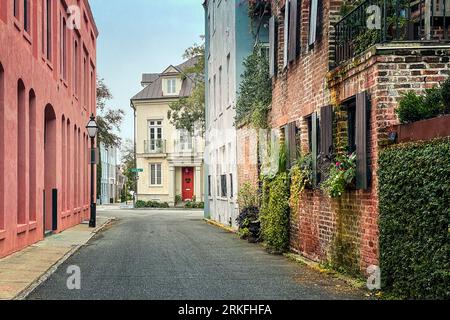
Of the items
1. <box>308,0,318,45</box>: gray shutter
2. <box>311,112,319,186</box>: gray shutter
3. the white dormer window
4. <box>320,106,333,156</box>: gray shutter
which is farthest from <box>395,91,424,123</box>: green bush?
the white dormer window

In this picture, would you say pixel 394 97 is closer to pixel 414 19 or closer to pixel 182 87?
pixel 414 19

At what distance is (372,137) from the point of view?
10742 millimetres

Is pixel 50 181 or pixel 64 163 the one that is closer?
pixel 50 181

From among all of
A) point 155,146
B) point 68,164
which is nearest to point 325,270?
point 68,164

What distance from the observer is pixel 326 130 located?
1294 centimetres

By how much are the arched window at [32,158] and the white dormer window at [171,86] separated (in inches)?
1761

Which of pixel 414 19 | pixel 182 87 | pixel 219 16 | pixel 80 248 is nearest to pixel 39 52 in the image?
pixel 80 248

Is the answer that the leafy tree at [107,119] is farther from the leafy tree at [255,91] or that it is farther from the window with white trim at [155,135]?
the leafy tree at [255,91]

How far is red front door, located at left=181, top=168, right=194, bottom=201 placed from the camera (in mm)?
63156

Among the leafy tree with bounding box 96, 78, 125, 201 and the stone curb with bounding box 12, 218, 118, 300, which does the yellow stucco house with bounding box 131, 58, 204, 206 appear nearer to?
the leafy tree with bounding box 96, 78, 125, 201

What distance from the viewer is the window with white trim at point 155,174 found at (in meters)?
63.3

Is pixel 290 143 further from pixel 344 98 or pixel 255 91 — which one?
pixel 255 91

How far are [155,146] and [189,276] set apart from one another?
169 ft

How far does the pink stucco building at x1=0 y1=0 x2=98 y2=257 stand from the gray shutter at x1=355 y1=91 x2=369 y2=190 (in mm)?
7080
